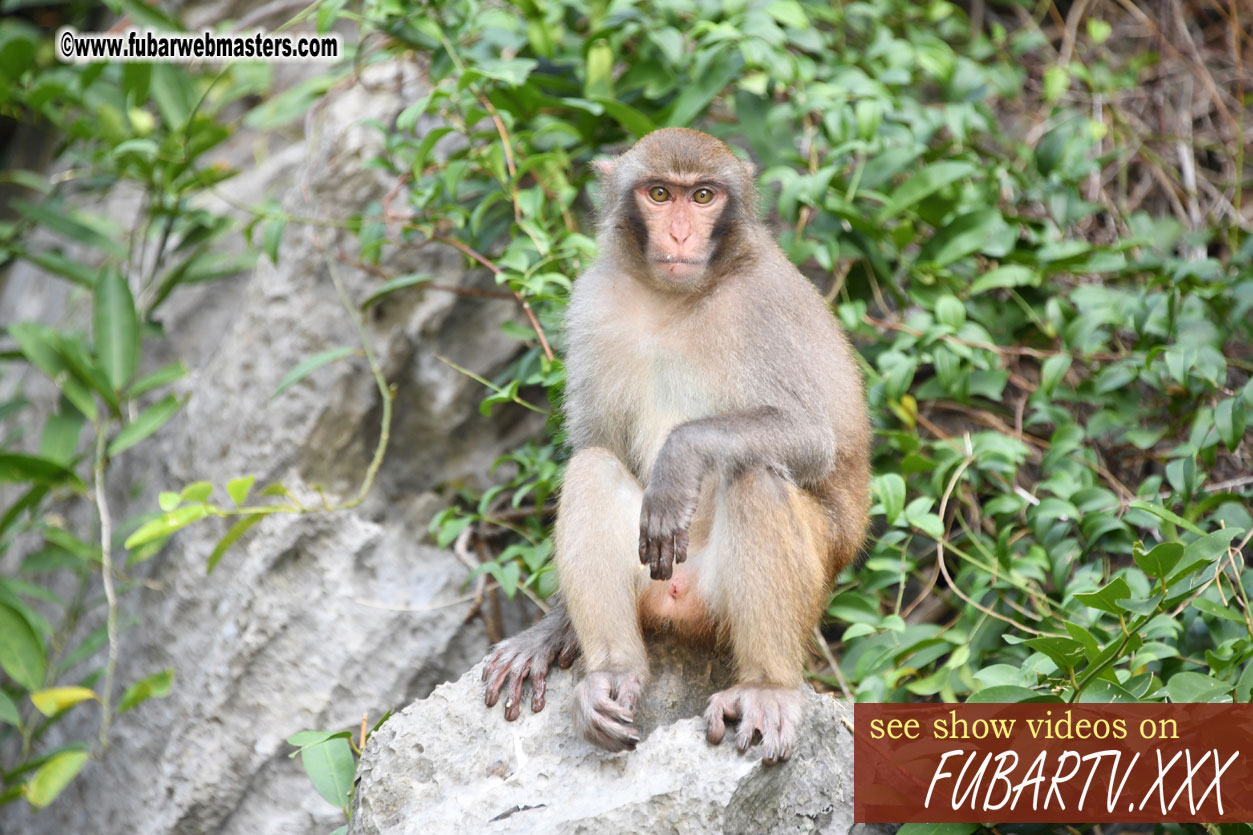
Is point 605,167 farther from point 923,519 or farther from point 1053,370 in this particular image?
point 1053,370

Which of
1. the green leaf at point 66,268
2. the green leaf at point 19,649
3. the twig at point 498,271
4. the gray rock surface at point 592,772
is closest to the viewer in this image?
the gray rock surface at point 592,772

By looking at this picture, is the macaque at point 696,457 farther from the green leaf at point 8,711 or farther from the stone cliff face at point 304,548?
the green leaf at point 8,711

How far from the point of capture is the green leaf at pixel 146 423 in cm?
622

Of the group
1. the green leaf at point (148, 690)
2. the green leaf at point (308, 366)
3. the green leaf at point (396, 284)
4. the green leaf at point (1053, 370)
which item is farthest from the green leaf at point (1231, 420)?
the green leaf at point (148, 690)

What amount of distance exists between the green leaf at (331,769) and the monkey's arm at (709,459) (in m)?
1.32

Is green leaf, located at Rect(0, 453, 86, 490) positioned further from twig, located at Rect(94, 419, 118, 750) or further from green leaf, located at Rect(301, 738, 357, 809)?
green leaf, located at Rect(301, 738, 357, 809)

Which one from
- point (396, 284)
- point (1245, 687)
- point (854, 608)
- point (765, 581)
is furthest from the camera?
point (396, 284)

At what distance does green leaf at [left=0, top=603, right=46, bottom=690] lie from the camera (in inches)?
232

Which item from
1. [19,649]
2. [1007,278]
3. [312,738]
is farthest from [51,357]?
[1007,278]

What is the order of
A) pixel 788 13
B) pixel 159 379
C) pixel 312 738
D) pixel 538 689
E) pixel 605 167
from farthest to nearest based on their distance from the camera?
pixel 159 379 < pixel 788 13 < pixel 605 167 < pixel 312 738 < pixel 538 689

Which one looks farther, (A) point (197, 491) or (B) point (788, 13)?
(B) point (788, 13)

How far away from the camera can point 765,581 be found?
3.97 m

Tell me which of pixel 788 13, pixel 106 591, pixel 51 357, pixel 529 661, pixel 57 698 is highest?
pixel 788 13

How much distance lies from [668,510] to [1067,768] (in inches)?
63.8
